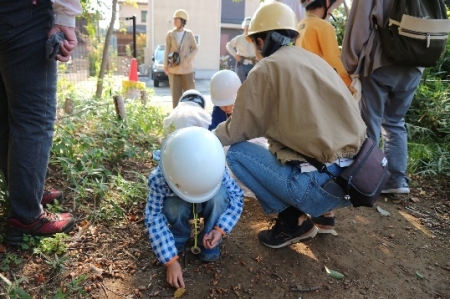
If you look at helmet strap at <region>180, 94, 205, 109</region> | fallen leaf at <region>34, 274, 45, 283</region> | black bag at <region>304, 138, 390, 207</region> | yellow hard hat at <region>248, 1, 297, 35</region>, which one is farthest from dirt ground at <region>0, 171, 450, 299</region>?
helmet strap at <region>180, 94, 205, 109</region>

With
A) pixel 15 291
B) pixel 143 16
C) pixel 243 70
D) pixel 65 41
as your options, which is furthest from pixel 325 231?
pixel 143 16

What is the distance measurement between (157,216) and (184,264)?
Answer: 0.35 metres

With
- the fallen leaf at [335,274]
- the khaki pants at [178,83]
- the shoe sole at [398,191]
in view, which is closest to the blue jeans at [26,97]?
the fallen leaf at [335,274]

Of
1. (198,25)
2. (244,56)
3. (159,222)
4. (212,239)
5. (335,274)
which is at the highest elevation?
(198,25)

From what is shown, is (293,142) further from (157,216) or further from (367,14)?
(367,14)

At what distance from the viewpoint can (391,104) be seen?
2990mm

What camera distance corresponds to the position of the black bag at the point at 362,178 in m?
1.91

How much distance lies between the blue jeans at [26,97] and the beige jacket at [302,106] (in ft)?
3.41

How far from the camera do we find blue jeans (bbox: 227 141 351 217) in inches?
78.1

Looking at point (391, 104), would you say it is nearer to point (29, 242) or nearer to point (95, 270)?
point (95, 270)

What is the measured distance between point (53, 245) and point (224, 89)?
1.83m

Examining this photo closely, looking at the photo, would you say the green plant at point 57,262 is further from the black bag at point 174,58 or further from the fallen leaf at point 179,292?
the black bag at point 174,58

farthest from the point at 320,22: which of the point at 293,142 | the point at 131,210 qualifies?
the point at 131,210

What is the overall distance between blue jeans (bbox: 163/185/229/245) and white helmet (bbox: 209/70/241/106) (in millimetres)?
1351
